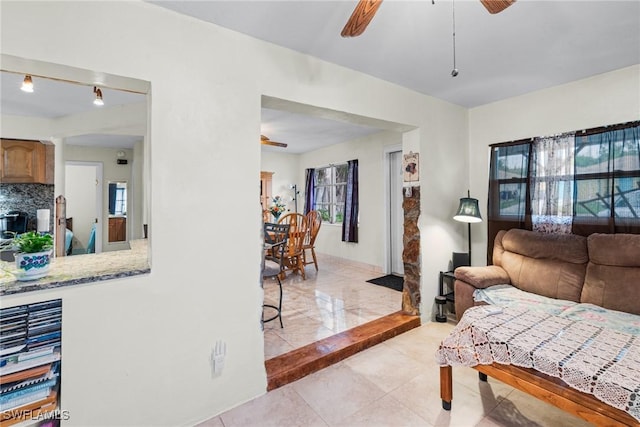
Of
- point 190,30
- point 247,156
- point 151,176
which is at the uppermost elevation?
point 190,30

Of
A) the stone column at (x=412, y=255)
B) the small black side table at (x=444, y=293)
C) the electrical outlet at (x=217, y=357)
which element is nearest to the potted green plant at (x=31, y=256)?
the electrical outlet at (x=217, y=357)

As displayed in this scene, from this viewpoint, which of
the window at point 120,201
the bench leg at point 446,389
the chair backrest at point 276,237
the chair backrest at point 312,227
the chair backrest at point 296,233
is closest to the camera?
the bench leg at point 446,389

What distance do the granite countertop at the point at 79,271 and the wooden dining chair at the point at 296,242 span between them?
2.56 metres

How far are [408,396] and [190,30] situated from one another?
270cm

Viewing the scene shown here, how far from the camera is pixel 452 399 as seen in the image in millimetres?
1845

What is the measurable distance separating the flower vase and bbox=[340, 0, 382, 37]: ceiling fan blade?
6.13 feet

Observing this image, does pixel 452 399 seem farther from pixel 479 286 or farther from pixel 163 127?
Result: pixel 163 127

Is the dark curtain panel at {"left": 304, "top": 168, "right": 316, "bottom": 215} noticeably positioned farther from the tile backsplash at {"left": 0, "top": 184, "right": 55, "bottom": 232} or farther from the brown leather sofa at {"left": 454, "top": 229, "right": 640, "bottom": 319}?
the tile backsplash at {"left": 0, "top": 184, "right": 55, "bottom": 232}

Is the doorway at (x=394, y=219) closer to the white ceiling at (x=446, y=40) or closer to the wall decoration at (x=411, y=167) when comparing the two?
the wall decoration at (x=411, y=167)

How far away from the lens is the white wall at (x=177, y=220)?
4.60ft

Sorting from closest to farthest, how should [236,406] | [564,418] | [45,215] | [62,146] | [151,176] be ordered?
[151,176]
[564,418]
[236,406]
[45,215]
[62,146]

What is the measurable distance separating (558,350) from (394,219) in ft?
11.1

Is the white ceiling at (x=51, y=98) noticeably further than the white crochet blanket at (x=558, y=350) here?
Yes

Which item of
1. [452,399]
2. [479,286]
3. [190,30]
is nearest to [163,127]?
[190,30]
